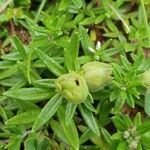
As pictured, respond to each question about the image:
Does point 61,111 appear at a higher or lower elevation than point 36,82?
lower

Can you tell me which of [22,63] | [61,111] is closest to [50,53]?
[22,63]

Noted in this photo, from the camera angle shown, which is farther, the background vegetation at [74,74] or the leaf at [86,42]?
the leaf at [86,42]

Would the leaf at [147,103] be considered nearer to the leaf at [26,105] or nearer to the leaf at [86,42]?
the leaf at [86,42]

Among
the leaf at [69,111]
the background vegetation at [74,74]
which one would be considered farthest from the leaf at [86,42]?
the leaf at [69,111]

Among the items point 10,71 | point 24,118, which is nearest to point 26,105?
point 24,118

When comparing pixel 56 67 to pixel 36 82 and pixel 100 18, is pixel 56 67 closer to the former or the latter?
pixel 36 82

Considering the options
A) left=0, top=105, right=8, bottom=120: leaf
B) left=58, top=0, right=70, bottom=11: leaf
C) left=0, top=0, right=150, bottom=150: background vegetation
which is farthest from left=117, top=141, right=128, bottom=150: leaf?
left=58, top=0, right=70, bottom=11: leaf
